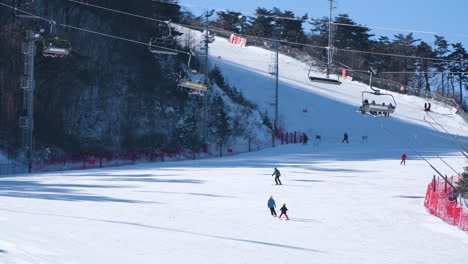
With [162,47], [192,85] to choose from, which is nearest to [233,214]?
[162,47]

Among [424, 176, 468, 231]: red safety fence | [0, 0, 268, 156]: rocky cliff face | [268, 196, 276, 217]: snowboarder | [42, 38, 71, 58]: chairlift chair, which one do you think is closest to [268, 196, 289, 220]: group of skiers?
[268, 196, 276, 217]: snowboarder

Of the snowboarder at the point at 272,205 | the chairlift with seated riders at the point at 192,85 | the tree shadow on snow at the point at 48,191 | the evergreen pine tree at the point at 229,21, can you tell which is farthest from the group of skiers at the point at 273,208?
the evergreen pine tree at the point at 229,21

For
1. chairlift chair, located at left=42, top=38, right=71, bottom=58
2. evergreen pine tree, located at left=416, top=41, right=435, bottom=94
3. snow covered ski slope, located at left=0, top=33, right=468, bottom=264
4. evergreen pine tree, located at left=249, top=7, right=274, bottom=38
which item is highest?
evergreen pine tree, located at left=249, top=7, right=274, bottom=38

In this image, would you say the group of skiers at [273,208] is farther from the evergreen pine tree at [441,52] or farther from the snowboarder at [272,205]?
the evergreen pine tree at [441,52]

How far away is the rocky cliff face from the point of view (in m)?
42.9

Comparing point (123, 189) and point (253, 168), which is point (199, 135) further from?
point (123, 189)

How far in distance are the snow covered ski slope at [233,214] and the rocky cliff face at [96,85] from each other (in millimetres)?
10368

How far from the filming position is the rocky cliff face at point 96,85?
141 feet

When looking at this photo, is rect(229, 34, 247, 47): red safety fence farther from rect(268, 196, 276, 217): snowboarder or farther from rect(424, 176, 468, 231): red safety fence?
rect(268, 196, 276, 217): snowboarder

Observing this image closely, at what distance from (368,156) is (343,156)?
2070mm

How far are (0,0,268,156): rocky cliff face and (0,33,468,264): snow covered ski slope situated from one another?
1037cm

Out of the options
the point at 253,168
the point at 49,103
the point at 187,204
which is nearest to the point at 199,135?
the point at 49,103

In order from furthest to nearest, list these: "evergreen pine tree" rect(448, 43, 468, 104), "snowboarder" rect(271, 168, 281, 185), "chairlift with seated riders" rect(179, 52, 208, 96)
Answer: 1. "evergreen pine tree" rect(448, 43, 468, 104)
2. "chairlift with seated riders" rect(179, 52, 208, 96)
3. "snowboarder" rect(271, 168, 281, 185)

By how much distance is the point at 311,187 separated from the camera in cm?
2923
